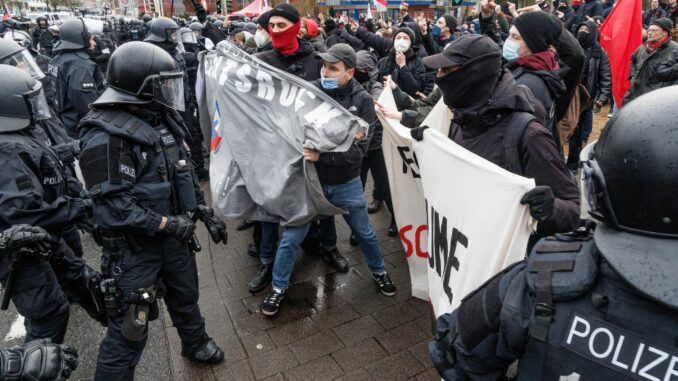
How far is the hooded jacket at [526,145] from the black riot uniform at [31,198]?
7.98ft

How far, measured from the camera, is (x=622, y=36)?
6.49 m

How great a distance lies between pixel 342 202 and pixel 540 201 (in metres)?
2.00

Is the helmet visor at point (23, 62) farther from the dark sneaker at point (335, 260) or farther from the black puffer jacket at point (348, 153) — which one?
the dark sneaker at point (335, 260)

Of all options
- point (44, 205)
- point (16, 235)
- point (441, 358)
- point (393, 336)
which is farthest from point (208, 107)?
point (441, 358)

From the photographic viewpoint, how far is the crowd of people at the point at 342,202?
3.59 ft

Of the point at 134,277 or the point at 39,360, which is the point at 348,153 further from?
the point at 39,360

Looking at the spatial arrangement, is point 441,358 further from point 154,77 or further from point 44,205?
point 44,205

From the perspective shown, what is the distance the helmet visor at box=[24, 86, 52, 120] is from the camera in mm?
2861

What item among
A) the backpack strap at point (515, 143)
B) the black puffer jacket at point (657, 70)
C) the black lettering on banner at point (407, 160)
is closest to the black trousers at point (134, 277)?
the black lettering on banner at point (407, 160)

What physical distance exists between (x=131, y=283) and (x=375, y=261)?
77.0 inches

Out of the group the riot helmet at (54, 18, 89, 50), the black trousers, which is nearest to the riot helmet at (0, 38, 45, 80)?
the riot helmet at (54, 18, 89, 50)

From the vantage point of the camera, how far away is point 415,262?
3420mm

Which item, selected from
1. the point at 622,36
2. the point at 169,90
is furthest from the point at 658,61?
the point at 169,90

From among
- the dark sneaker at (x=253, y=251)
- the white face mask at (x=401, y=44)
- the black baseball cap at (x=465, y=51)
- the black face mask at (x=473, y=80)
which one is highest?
the black baseball cap at (x=465, y=51)
